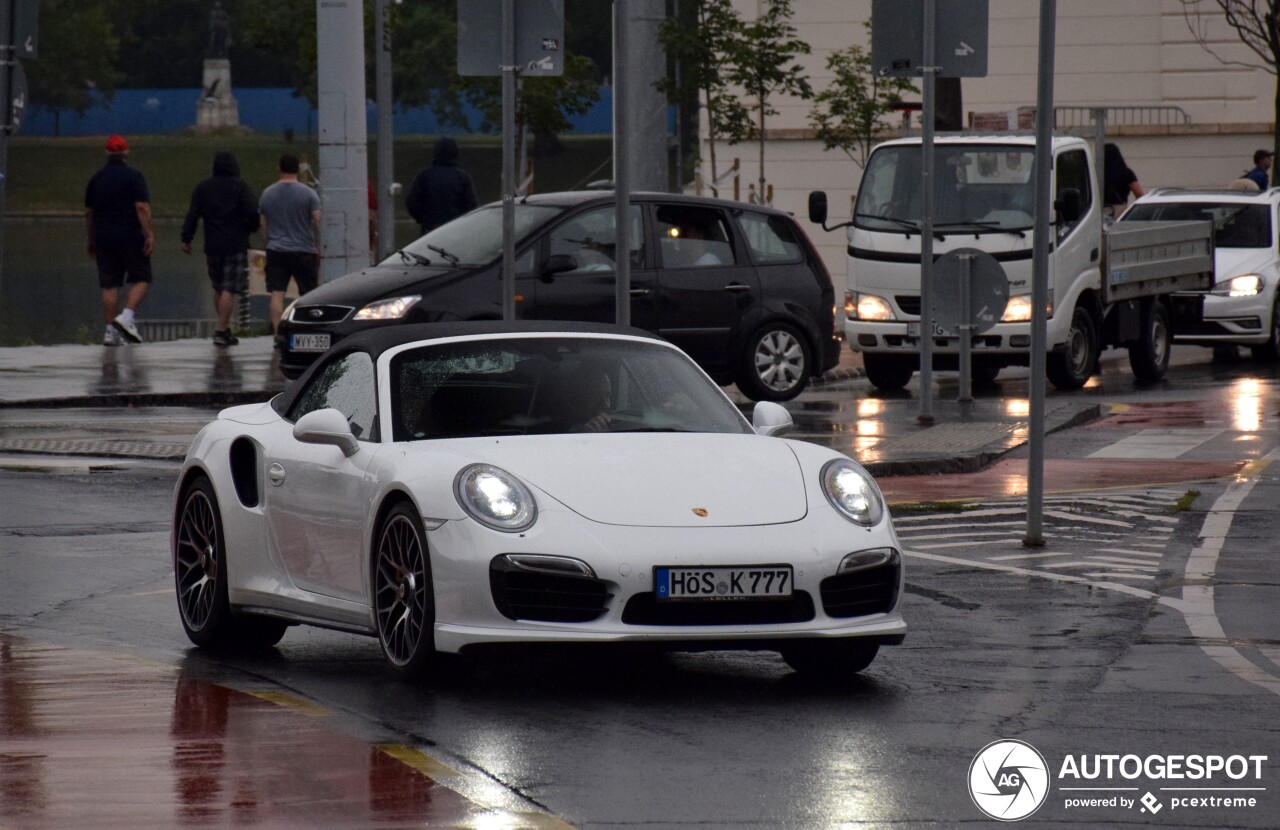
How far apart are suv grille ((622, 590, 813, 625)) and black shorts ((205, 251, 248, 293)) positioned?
1806 cm

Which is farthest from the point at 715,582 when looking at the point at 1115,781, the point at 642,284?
the point at 642,284

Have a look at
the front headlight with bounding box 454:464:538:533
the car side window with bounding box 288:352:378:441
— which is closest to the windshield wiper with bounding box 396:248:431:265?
the car side window with bounding box 288:352:378:441

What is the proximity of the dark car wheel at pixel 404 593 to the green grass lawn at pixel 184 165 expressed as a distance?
79224 mm

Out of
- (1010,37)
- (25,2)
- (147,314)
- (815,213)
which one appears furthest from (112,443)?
(1010,37)

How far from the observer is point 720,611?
7914 millimetres

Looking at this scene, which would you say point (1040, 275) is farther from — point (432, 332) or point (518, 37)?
point (432, 332)

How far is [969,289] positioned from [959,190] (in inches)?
169

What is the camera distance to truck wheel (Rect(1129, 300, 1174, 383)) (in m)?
24.4

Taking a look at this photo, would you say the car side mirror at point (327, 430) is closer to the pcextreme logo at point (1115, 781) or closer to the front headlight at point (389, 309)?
the pcextreme logo at point (1115, 781)

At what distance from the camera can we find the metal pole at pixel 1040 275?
11.8 metres

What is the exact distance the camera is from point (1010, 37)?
134 feet

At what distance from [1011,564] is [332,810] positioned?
5827 millimetres

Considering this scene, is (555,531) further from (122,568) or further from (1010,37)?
(1010,37)

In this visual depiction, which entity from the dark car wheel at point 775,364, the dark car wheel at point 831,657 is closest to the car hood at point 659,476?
the dark car wheel at point 831,657
